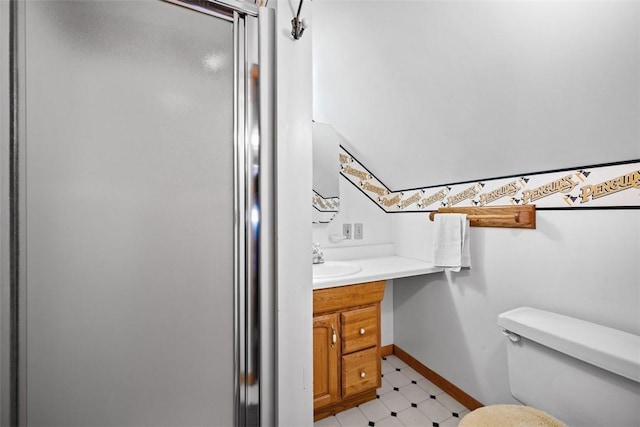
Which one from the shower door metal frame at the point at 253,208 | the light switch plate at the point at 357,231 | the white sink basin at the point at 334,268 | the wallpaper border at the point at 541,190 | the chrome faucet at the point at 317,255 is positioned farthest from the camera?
the light switch plate at the point at 357,231

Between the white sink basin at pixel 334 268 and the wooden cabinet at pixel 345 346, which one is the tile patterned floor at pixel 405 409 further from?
the white sink basin at pixel 334 268

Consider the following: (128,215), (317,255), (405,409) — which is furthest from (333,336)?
(128,215)

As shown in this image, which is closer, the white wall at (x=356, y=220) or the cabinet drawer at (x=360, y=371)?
the cabinet drawer at (x=360, y=371)

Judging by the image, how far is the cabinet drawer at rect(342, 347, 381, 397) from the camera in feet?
5.30

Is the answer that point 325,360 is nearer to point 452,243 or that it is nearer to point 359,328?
point 359,328

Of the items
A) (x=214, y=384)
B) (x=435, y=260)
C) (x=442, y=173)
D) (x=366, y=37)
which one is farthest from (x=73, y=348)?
(x=442, y=173)

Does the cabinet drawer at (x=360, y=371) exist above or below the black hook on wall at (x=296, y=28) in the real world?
below

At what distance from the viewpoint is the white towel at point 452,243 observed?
5.44ft

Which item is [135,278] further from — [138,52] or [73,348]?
[138,52]

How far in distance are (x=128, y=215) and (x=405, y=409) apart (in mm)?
1895

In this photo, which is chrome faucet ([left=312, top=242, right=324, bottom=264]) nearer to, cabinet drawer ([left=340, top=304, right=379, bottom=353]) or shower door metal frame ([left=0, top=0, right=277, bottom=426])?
cabinet drawer ([left=340, top=304, right=379, bottom=353])

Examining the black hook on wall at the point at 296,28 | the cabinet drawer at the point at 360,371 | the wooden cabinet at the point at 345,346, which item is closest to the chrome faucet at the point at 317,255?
the wooden cabinet at the point at 345,346

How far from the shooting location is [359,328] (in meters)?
1.64

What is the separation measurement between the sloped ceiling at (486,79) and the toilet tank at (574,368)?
0.70m
